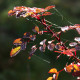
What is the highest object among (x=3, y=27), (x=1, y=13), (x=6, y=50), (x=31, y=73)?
(x=1, y=13)

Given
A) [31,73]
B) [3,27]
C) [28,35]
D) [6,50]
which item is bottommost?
[31,73]

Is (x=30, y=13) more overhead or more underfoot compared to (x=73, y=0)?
more overhead

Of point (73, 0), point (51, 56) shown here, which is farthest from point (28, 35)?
point (73, 0)

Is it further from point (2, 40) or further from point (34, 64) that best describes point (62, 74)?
point (2, 40)

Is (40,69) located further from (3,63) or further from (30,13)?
(30,13)

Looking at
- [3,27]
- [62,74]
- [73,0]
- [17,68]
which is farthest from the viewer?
[73,0]

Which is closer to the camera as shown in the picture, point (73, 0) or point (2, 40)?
point (2, 40)

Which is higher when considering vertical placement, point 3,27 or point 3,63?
point 3,27

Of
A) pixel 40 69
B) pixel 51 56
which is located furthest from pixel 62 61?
pixel 40 69

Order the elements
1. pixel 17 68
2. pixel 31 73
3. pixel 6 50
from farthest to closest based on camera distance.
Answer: pixel 6 50, pixel 17 68, pixel 31 73
